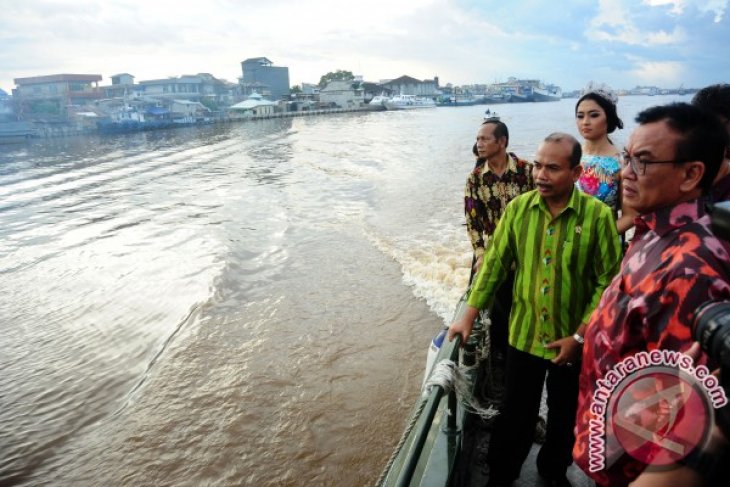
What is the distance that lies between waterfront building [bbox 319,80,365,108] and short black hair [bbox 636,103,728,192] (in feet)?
278

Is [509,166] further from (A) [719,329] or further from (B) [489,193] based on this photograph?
(A) [719,329]

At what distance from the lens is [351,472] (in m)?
4.08

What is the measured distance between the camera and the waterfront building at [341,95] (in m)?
83.1

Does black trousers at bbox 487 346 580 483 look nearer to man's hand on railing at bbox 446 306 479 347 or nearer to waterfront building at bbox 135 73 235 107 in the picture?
man's hand on railing at bbox 446 306 479 347

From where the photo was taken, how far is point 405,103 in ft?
300

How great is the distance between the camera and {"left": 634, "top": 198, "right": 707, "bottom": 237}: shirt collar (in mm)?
1243

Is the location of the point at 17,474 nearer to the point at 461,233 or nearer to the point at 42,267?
the point at 42,267

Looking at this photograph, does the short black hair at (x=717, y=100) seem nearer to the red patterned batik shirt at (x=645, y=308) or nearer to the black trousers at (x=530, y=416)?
the red patterned batik shirt at (x=645, y=308)

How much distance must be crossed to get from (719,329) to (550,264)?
4.51ft

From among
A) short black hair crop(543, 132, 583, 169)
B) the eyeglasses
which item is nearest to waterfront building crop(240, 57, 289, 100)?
short black hair crop(543, 132, 583, 169)

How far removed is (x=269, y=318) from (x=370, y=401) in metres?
2.63

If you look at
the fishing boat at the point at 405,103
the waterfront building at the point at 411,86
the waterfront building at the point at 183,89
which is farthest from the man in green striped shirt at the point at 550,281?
the waterfront building at the point at 411,86

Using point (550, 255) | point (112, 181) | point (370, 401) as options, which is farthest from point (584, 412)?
point (112, 181)

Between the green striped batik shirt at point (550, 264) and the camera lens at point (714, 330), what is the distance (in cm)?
126
